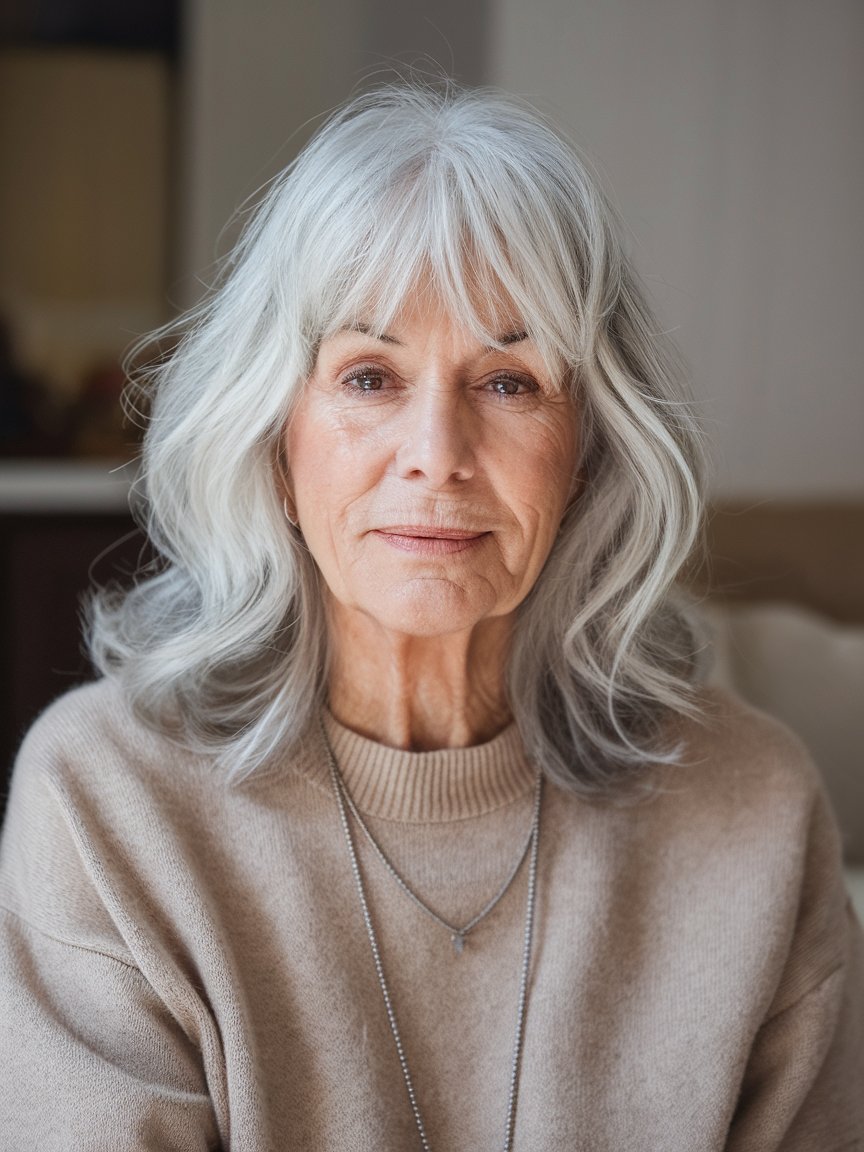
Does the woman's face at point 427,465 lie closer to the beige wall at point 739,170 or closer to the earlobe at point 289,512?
the earlobe at point 289,512

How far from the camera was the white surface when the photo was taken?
11.1ft

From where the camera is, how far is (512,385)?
126cm

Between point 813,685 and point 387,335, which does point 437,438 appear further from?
point 813,685

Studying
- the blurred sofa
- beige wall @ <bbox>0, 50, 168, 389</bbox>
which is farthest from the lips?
beige wall @ <bbox>0, 50, 168, 389</bbox>

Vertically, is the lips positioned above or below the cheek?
below

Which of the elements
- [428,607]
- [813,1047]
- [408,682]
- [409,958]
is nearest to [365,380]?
[428,607]

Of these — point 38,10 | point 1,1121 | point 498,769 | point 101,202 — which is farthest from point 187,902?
point 38,10

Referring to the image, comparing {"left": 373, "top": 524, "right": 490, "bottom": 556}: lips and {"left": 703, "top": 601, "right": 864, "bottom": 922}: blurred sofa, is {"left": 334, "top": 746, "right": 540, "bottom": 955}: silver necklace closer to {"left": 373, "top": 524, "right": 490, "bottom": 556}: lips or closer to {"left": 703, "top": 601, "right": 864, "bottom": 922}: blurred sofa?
{"left": 373, "top": 524, "right": 490, "bottom": 556}: lips

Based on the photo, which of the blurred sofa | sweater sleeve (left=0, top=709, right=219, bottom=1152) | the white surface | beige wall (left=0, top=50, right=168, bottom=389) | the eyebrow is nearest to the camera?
sweater sleeve (left=0, top=709, right=219, bottom=1152)

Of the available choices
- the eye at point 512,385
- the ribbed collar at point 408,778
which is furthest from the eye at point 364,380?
the ribbed collar at point 408,778

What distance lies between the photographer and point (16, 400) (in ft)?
12.2

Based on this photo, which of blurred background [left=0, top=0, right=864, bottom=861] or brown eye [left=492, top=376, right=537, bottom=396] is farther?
blurred background [left=0, top=0, right=864, bottom=861]

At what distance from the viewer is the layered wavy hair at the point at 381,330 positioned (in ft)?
3.96

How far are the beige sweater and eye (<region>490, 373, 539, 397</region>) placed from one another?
386 mm
